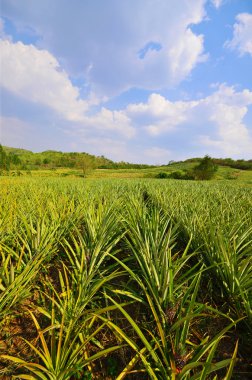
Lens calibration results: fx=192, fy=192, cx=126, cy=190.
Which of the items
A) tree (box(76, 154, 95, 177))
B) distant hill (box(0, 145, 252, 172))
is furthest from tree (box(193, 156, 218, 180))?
tree (box(76, 154, 95, 177))

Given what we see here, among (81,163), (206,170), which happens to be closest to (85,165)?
(81,163)

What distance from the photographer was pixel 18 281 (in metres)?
1.46

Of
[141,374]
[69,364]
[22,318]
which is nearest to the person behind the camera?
[69,364]

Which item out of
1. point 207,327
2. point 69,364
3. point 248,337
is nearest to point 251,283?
point 248,337

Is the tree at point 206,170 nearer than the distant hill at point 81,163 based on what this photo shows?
Yes

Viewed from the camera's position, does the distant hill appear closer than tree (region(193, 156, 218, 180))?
No

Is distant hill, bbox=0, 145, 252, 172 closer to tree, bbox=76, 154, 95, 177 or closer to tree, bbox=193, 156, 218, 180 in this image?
tree, bbox=76, 154, 95, 177

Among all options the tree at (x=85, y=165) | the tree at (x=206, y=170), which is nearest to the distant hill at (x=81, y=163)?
the tree at (x=85, y=165)

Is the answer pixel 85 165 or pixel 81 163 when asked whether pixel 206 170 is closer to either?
pixel 85 165

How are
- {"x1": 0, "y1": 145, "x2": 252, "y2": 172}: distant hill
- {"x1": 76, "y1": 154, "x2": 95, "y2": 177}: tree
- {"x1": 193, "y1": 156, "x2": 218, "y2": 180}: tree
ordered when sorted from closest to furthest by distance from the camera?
1. {"x1": 193, "y1": 156, "x2": 218, "y2": 180}: tree
2. {"x1": 76, "y1": 154, "x2": 95, "y2": 177}: tree
3. {"x1": 0, "y1": 145, "x2": 252, "y2": 172}: distant hill

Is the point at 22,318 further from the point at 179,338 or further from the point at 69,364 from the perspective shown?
the point at 179,338

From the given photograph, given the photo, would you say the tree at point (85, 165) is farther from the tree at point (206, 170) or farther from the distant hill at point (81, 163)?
the tree at point (206, 170)

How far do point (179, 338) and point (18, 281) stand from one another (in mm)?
1191

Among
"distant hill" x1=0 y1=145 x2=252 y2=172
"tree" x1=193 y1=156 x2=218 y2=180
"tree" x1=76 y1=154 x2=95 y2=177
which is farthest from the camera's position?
"distant hill" x1=0 y1=145 x2=252 y2=172
